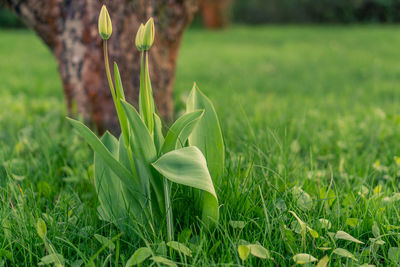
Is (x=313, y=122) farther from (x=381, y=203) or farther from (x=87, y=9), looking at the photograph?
(x=87, y=9)

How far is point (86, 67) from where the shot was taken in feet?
7.33

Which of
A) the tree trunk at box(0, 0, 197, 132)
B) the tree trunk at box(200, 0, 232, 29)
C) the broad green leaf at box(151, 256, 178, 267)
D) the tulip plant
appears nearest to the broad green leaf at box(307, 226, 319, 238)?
the tulip plant

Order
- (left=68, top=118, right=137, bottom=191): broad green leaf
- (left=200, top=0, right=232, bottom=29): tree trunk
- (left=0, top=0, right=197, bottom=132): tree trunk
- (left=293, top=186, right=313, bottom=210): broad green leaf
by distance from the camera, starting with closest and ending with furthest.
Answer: (left=68, top=118, right=137, bottom=191): broad green leaf < (left=293, top=186, right=313, bottom=210): broad green leaf < (left=0, top=0, right=197, bottom=132): tree trunk < (left=200, top=0, right=232, bottom=29): tree trunk

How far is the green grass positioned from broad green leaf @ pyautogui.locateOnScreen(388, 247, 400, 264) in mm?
16

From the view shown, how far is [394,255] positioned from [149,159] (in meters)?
0.77

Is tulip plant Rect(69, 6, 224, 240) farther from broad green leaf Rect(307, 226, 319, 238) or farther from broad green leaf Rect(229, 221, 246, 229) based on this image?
broad green leaf Rect(307, 226, 319, 238)

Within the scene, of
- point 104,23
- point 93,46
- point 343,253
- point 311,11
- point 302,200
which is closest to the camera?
point 104,23

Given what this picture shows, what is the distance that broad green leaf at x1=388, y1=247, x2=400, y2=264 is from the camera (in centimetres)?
105

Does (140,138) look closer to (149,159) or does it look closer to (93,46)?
(149,159)

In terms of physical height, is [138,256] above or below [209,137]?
below

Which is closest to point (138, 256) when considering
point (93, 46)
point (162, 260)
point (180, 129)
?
point (162, 260)

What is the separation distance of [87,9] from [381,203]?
1.77 m

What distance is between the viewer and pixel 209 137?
1219 millimetres

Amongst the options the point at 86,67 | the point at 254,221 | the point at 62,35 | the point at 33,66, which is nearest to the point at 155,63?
the point at 86,67
